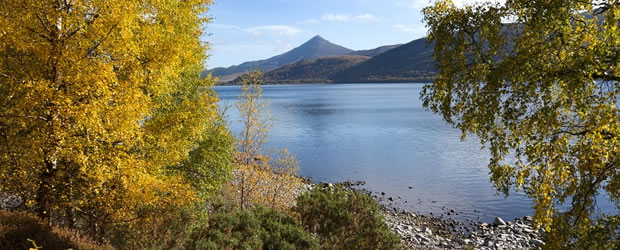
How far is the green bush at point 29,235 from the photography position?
329 inches

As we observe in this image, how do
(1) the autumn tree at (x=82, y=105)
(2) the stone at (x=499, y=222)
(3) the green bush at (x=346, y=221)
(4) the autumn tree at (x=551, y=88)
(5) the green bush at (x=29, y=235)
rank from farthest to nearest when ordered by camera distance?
(2) the stone at (x=499, y=222)
(3) the green bush at (x=346, y=221)
(1) the autumn tree at (x=82, y=105)
(5) the green bush at (x=29, y=235)
(4) the autumn tree at (x=551, y=88)

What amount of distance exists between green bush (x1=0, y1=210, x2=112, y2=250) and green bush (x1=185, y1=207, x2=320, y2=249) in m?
2.40

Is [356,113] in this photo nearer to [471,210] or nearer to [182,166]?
[471,210]

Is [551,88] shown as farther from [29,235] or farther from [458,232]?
[458,232]

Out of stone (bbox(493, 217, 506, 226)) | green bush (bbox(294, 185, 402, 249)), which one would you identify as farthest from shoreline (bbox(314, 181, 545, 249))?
green bush (bbox(294, 185, 402, 249))

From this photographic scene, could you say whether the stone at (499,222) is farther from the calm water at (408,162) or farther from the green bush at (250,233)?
the green bush at (250,233)

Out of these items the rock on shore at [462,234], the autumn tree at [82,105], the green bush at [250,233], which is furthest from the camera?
the rock on shore at [462,234]

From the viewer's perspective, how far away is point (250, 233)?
11.3 meters

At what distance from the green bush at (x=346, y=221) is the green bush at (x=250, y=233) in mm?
891

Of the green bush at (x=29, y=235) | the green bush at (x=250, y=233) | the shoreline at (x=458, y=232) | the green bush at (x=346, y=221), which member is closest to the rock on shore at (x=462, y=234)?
the shoreline at (x=458, y=232)

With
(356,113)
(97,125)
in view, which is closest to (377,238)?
(97,125)

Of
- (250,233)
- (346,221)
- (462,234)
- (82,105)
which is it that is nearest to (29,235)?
(82,105)

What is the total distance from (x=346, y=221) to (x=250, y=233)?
338 centimetres

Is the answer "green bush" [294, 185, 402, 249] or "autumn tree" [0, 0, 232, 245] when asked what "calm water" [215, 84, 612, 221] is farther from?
"autumn tree" [0, 0, 232, 245]
